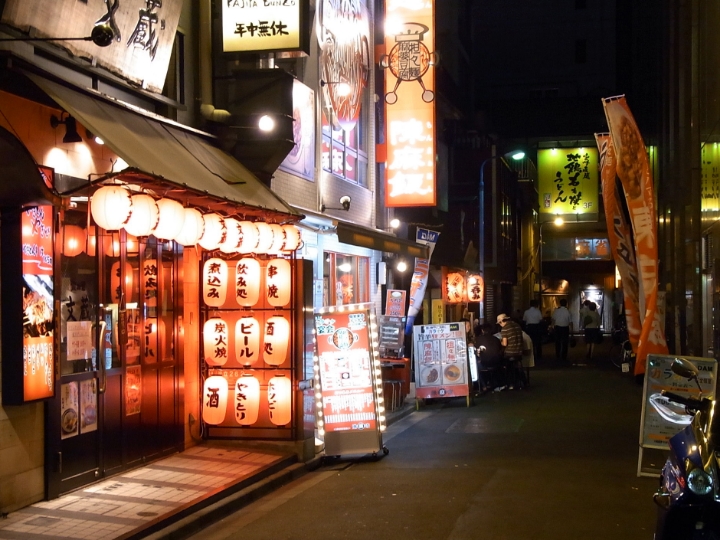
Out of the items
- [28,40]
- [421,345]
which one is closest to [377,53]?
[421,345]

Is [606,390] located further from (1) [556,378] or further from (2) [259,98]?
(2) [259,98]

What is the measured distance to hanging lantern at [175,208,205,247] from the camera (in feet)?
34.6

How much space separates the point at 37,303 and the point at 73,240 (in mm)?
1214

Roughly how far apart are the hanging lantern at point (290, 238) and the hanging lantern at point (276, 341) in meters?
1.40

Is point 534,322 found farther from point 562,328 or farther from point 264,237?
point 264,237

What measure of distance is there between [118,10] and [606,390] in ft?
52.0

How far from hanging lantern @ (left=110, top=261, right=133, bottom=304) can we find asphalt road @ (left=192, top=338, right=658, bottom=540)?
10.3ft

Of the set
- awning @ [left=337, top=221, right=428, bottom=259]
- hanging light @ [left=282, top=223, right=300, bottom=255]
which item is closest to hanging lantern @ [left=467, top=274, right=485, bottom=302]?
awning @ [left=337, top=221, right=428, bottom=259]

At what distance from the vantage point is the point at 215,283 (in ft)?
40.6

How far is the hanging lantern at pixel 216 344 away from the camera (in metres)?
12.3

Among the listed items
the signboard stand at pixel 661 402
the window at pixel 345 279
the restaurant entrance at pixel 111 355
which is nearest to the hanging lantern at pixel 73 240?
the restaurant entrance at pixel 111 355

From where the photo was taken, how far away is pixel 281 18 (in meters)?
13.1

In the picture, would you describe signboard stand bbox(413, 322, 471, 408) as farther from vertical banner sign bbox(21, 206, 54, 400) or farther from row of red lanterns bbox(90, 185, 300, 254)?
vertical banner sign bbox(21, 206, 54, 400)

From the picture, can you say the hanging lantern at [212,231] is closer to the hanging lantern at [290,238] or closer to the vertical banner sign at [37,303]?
the hanging lantern at [290,238]
